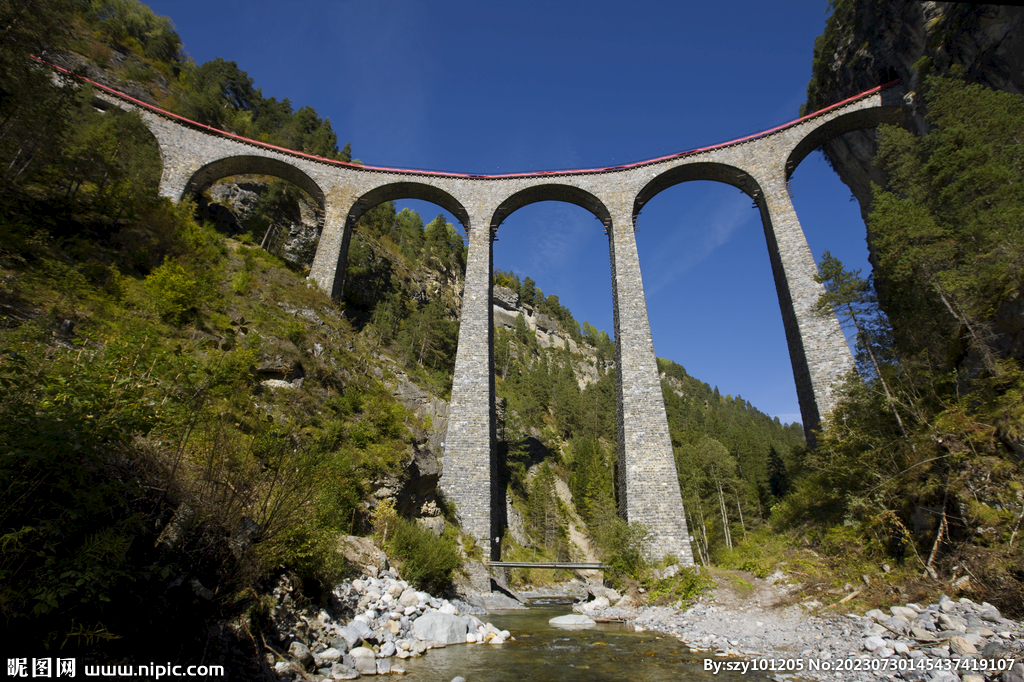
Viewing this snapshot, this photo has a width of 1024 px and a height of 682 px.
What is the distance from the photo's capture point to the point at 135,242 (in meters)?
13.7

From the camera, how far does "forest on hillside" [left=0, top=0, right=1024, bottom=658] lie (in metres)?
4.26

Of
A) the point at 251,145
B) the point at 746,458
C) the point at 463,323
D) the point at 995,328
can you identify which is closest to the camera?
the point at 995,328

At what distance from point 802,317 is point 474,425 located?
38.9 feet

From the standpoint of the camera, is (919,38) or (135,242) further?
(919,38)

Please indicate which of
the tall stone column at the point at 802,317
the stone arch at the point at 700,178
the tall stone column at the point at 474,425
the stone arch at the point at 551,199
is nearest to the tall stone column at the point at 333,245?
the tall stone column at the point at 474,425

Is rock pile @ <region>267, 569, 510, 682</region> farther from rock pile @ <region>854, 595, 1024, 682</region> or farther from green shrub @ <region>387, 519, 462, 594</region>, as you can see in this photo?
rock pile @ <region>854, 595, 1024, 682</region>

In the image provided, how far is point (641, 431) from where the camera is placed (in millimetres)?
17297

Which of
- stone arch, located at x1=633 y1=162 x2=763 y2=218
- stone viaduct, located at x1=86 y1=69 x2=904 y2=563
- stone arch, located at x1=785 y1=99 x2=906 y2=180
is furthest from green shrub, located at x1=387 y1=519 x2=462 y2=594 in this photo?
stone arch, located at x1=785 y1=99 x2=906 y2=180

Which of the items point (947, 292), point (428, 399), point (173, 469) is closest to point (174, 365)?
point (173, 469)

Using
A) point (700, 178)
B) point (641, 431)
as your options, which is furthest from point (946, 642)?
point (700, 178)

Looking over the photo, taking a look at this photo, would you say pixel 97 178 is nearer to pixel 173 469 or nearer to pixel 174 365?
pixel 174 365

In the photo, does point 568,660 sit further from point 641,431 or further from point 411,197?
point 411,197

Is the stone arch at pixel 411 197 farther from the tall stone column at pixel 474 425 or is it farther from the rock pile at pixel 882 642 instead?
the rock pile at pixel 882 642

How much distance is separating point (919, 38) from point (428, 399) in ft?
67.4
